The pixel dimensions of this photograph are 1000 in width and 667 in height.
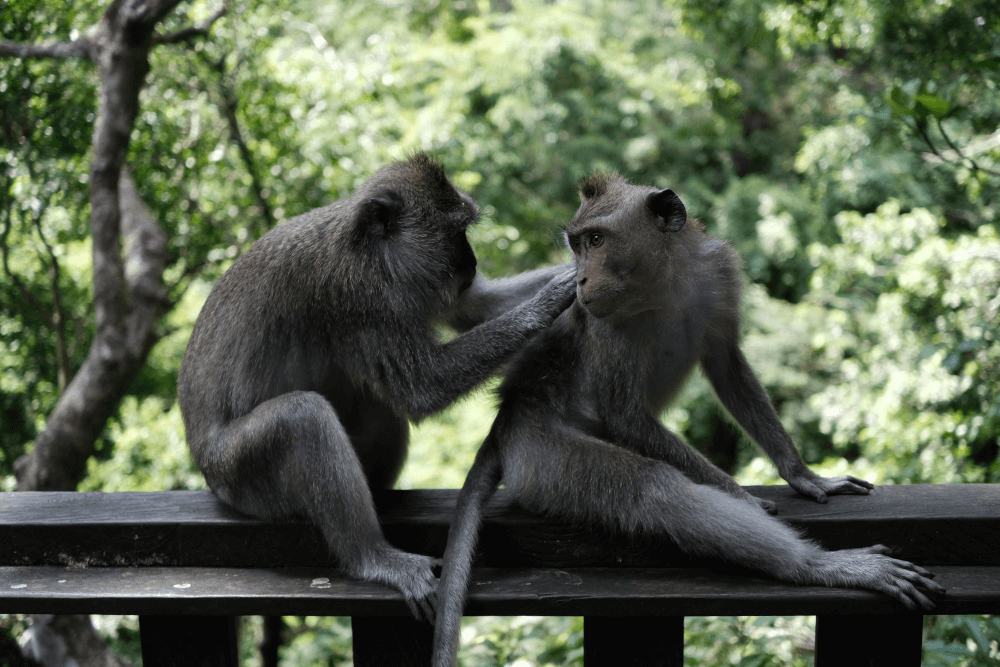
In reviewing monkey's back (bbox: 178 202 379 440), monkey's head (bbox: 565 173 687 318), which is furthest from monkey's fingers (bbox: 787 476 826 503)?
monkey's back (bbox: 178 202 379 440)

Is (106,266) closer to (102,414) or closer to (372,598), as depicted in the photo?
(102,414)

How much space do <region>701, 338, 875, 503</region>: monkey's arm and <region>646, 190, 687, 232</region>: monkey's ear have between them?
39 centimetres

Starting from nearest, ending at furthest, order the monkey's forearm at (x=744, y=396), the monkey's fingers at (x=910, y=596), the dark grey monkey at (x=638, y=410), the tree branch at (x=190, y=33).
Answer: the monkey's fingers at (x=910, y=596), the dark grey monkey at (x=638, y=410), the monkey's forearm at (x=744, y=396), the tree branch at (x=190, y=33)

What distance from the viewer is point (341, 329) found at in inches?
89.0

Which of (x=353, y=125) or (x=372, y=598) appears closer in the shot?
(x=372, y=598)

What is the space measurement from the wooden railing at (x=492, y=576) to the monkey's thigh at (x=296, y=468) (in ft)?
0.23

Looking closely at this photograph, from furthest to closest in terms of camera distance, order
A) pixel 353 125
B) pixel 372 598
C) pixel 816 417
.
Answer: pixel 816 417 → pixel 353 125 → pixel 372 598

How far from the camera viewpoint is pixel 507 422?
89.6 inches

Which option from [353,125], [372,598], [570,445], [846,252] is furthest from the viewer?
[846,252]

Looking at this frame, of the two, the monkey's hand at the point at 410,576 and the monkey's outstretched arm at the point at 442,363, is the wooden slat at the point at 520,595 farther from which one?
the monkey's outstretched arm at the point at 442,363

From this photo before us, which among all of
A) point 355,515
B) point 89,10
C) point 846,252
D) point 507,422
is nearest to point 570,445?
point 507,422

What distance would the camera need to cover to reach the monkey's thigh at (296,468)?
1.96 meters

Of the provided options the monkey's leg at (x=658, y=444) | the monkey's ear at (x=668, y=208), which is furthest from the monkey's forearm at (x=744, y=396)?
the monkey's ear at (x=668, y=208)

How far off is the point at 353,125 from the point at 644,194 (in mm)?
4521
